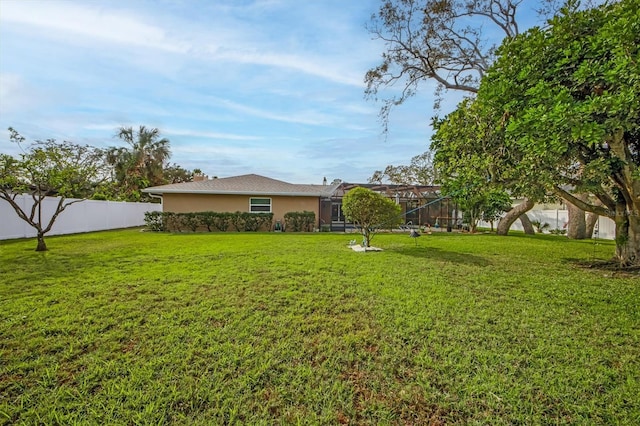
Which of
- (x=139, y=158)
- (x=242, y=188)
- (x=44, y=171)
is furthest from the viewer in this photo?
(x=139, y=158)

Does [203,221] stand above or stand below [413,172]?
below

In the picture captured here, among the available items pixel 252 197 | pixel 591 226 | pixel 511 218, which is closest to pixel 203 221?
pixel 252 197

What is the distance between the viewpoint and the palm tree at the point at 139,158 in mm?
27594

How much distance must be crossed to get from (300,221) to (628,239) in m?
13.2

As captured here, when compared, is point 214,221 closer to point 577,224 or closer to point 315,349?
point 315,349

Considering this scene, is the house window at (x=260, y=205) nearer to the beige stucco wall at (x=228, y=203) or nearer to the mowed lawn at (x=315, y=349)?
the beige stucco wall at (x=228, y=203)

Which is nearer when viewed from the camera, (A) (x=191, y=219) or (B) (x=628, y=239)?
(B) (x=628, y=239)

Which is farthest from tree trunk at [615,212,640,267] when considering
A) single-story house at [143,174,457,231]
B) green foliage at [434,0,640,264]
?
single-story house at [143,174,457,231]

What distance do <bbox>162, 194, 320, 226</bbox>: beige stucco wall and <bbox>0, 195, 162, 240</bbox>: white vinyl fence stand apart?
3.70 metres

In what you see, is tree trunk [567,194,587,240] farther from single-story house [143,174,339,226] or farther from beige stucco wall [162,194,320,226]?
beige stucco wall [162,194,320,226]

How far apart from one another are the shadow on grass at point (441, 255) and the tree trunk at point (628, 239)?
9.96 ft

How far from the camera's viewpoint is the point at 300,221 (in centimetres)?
1764

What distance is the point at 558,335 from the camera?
3.83m

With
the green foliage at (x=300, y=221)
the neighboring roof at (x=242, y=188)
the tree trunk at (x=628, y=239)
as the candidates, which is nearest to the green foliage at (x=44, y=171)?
the neighboring roof at (x=242, y=188)
